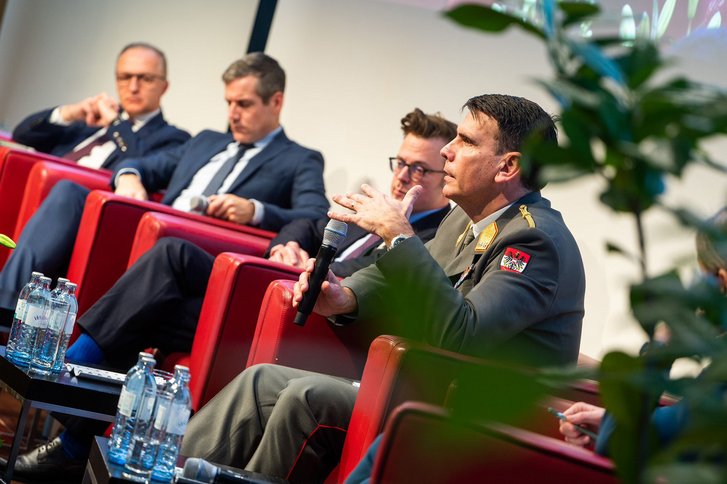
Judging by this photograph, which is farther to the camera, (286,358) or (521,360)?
(286,358)

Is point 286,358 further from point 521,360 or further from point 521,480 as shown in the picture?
point 521,360

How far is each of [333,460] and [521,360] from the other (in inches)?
56.7

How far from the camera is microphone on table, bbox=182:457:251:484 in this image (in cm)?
169

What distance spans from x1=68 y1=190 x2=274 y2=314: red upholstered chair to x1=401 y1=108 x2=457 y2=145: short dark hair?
0.77m

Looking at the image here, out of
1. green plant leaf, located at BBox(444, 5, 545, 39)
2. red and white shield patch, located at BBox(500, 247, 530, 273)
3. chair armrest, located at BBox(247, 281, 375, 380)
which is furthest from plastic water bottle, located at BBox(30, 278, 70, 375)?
green plant leaf, located at BBox(444, 5, 545, 39)

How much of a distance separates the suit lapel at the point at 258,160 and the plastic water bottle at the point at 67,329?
142 centimetres

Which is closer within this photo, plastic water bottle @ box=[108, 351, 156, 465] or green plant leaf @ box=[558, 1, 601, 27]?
green plant leaf @ box=[558, 1, 601, 27]

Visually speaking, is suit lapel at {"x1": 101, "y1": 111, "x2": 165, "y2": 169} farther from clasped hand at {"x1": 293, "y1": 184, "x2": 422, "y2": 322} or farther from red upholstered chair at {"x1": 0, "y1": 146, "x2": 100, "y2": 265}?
clasped hand at {"x1": 293, "y1": 184, "x2": 422, "y2": 322}

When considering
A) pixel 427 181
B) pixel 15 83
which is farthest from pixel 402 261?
pixel 15 83

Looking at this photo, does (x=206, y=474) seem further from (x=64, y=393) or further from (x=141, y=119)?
(x=141, y=119)

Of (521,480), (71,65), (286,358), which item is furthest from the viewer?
(71,65)

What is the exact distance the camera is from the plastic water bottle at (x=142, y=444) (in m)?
1.75

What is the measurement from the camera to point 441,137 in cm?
308

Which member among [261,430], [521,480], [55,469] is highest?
[521,480]
